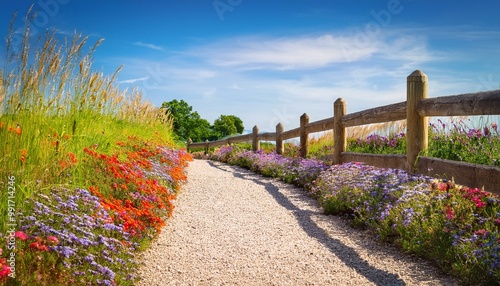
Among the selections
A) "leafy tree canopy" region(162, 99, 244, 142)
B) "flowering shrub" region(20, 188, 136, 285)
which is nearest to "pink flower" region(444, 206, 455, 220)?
"flowering shrub" region(20, 188, 136, 285)

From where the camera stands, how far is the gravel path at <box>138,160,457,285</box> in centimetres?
437

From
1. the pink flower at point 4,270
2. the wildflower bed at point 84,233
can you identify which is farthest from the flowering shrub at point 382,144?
the pink flower at point 4,270

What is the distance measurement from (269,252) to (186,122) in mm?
28762

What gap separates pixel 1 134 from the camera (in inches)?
163

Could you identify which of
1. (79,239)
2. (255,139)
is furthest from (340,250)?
(255,139)

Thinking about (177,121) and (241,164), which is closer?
(241,164)

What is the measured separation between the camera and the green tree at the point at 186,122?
1300 inches

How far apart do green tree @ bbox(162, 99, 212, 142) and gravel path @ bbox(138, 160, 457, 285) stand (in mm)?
25426

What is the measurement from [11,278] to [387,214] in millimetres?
4287

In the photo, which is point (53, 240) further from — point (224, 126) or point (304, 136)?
point (224, 126)

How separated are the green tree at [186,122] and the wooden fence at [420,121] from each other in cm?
2312

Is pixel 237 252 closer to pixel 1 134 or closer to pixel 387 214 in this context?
pixel 387 214

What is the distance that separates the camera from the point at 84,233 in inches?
144

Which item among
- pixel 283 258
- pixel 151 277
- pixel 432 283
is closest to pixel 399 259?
pixel 432 283
